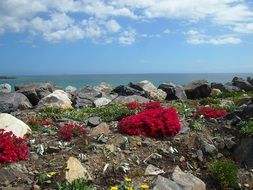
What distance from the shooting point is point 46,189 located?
421 inches

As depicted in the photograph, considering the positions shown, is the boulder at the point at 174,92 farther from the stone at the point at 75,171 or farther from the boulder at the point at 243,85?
the stone at the point at 75,171

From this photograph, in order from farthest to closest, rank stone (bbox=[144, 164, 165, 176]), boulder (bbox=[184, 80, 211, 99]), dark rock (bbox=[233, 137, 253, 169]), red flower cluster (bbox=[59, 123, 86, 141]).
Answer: boulder (bbox=[184, 80, 211, 99]) < red flower cluster (bbox=[59, 123, 86, 141]) < dark rock (bbox=[233, 137, 253, 169]) < stone (bbox=[144, 164, 165, 176])

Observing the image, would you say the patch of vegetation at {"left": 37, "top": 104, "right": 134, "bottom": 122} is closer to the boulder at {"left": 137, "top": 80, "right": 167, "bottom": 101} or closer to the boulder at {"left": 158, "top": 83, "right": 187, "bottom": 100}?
the boulder at {"left": 137, "top": 80, "right": 167, "bottom": 101}

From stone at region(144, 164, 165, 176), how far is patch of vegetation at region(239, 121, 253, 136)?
3.51 metres

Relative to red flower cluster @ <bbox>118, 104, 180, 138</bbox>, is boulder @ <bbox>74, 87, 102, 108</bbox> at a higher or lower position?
lower

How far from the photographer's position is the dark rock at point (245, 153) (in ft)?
43.5

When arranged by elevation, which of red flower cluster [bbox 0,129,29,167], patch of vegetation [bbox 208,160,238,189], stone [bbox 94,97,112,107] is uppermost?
red flower cluster [bbox 0,129,29,167]

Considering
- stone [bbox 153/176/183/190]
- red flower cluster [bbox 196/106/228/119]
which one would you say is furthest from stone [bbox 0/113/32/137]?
red flower cluster [bbox 196/106/228/119]

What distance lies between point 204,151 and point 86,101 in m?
13.4

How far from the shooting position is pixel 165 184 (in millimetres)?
10867

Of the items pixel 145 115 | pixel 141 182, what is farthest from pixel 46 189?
pixel 145 115

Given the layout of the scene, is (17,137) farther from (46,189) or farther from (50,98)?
(50,98)

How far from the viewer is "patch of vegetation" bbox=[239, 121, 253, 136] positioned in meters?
14.0

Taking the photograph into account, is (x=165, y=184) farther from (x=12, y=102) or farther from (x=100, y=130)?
(x=12, y=102)
